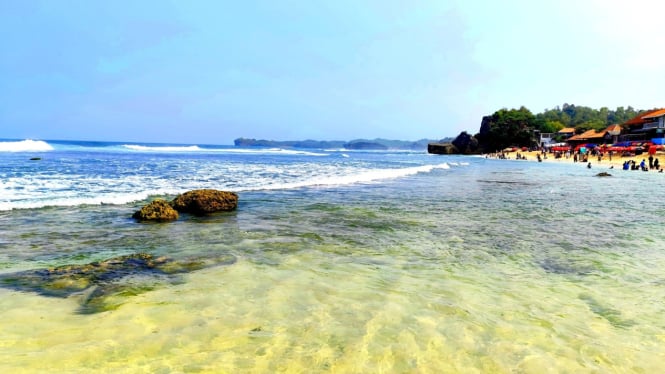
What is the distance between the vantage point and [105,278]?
5.58 meters

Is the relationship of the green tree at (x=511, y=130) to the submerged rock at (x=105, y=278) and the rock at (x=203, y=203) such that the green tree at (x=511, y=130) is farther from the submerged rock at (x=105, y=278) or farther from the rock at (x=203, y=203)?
the submerged rock at (x=105, y=278)

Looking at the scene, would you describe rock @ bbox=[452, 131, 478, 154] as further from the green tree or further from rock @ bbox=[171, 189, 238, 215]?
rock @ bbox=[171, 189, 238, 215]

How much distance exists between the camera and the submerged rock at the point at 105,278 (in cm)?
495

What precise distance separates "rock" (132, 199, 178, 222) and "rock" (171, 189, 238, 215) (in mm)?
1034

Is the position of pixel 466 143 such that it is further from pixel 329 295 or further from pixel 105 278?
pixel 105 278

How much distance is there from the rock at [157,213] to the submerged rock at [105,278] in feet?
12.6

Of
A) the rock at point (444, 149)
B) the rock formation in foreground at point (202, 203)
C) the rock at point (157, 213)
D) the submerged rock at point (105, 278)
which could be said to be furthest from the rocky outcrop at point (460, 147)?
the submerged rock at point (105, 278)

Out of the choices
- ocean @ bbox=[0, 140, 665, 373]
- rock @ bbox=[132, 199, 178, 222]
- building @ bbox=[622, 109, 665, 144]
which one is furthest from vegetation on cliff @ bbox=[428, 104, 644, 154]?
rock @ bbox=[132, 199, 178, 222]

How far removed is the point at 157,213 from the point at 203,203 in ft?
5.15

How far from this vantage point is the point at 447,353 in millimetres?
3699

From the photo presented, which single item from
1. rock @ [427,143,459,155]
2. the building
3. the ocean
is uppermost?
the building

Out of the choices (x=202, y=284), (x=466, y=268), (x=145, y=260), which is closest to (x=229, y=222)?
(x=145, y=260)

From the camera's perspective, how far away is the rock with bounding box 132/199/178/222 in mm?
10383

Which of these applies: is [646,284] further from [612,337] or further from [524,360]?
[524,360]
